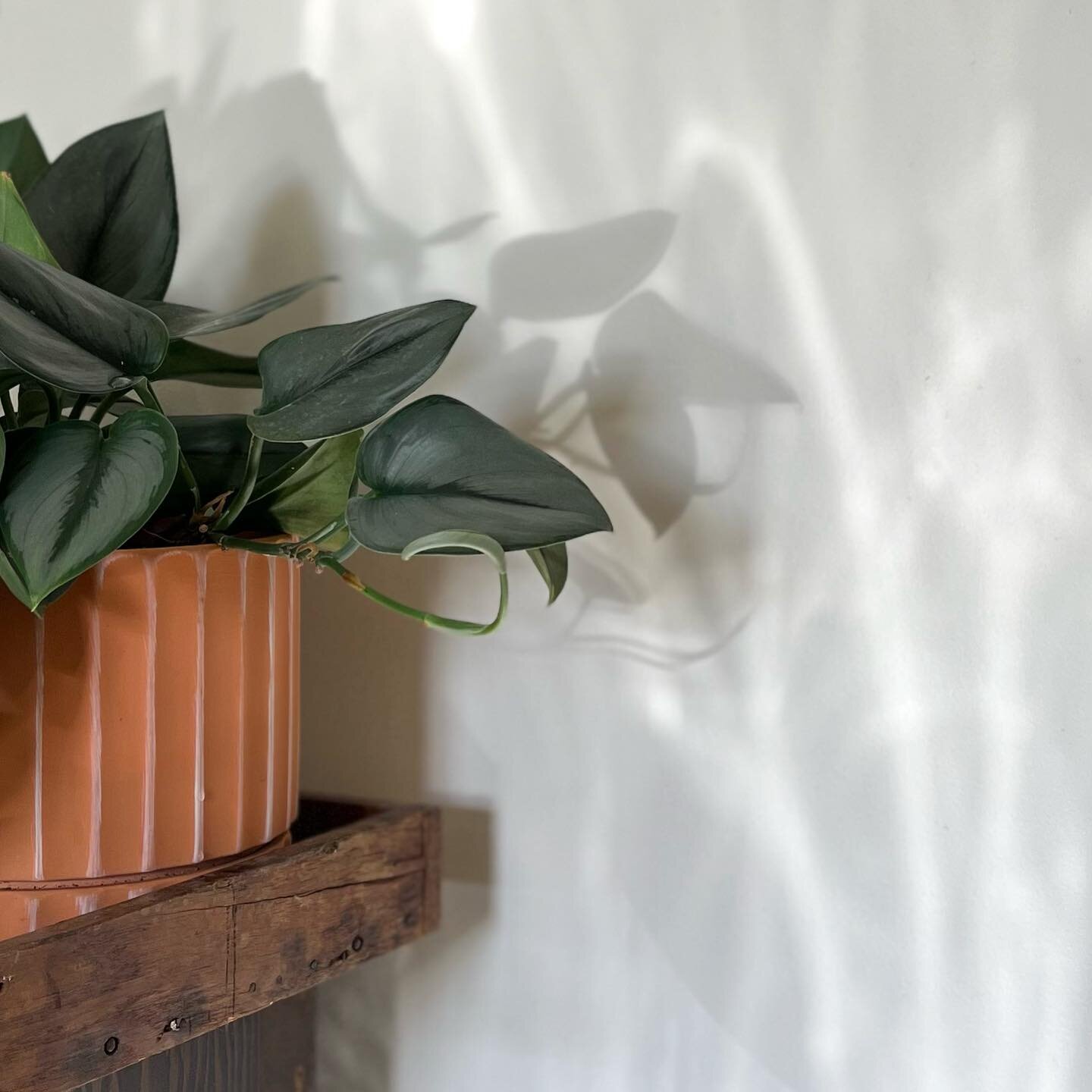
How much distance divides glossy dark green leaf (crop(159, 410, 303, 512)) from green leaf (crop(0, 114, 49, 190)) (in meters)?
0.25

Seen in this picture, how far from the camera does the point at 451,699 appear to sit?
0.87 metres

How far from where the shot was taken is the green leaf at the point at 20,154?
81 cm

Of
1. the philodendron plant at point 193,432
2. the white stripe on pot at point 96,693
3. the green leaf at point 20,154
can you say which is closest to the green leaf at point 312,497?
the philodendron plant at point 193,432

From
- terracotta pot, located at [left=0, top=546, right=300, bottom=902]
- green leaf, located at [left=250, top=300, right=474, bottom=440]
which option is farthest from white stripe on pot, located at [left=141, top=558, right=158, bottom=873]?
green leaf, located at [left=250, top=300, right=474, bottom=440]

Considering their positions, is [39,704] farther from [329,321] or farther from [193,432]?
[329,321]

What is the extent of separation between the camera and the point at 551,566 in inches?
26.7

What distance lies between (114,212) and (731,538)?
457 mm

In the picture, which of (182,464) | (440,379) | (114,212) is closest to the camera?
(182,464)

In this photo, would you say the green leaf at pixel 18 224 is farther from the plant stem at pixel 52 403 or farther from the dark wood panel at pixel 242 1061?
the dark wood panel at pixel 242 1061

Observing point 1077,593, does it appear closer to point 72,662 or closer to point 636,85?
point 636,85

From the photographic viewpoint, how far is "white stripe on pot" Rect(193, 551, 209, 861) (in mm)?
653

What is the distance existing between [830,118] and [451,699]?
0.48 meters

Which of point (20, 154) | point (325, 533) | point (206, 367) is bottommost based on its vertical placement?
point (325, 533)

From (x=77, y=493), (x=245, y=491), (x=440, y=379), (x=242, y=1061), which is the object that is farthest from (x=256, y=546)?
(x=242, y=1061)
